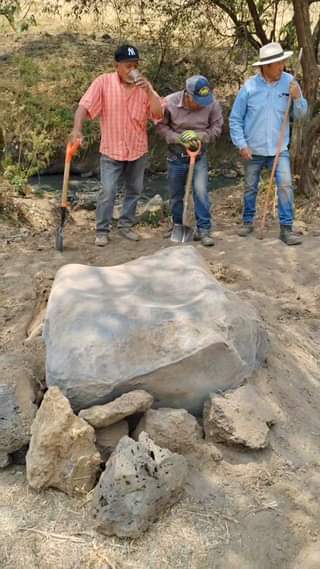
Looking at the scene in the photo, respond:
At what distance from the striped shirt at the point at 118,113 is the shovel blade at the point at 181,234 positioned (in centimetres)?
70

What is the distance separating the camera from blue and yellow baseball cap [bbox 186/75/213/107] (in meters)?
5.04

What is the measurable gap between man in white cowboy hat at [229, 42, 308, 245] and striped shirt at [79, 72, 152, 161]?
768 mm

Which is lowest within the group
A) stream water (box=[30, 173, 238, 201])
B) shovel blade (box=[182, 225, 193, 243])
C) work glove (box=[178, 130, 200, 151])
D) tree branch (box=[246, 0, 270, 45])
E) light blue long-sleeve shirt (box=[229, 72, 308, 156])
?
stream water (box=[30, 173, 238, 201])

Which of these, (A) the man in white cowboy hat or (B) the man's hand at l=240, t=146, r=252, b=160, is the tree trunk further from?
(B) the man's hand at l=240, t=146, r=252, b=160

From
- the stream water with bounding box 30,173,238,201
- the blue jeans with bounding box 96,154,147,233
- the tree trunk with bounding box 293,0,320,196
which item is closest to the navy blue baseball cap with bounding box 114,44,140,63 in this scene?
the blue jeans with bounding box 96,154,147,233

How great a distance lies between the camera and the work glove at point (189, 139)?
5.16 metres

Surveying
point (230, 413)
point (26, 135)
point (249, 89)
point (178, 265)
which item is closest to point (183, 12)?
point (26, 135)

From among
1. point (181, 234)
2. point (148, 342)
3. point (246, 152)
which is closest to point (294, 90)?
point (246, 152)

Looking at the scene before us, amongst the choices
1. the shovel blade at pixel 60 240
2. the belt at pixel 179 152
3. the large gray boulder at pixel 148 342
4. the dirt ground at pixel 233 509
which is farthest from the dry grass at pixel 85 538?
the belt at pixel 179 152

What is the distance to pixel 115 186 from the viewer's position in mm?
5574

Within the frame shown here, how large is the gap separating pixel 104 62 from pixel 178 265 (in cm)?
1064

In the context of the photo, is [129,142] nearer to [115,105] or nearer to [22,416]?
[115,105]

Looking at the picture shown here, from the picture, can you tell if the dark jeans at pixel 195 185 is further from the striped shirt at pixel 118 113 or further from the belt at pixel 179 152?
the striped shirt at pixel 118 113

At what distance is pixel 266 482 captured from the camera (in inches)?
115
